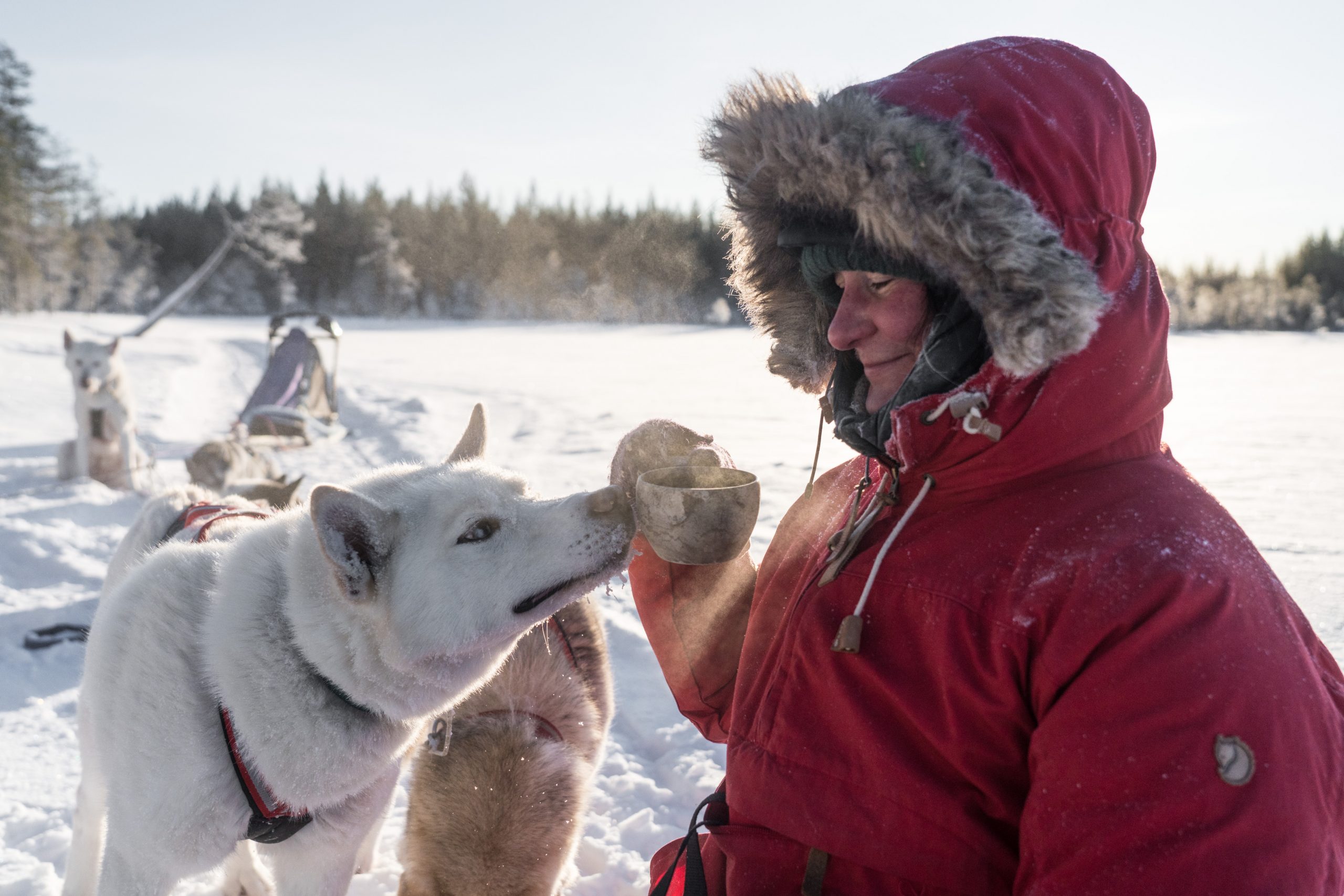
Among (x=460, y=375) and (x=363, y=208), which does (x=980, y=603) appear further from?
(x=363, y=208)

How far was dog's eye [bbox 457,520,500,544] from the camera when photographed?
1597 millimetres

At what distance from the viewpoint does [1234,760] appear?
0.88 meters

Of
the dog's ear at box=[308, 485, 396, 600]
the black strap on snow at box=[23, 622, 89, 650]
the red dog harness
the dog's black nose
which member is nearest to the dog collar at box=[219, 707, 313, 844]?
the red dog harness

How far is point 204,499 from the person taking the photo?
242 cm

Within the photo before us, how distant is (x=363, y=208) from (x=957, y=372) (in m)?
53.0

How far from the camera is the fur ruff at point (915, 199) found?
1.07 metres

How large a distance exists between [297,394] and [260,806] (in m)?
8.54

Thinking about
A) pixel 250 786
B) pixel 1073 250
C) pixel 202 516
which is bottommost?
pixel 250 786

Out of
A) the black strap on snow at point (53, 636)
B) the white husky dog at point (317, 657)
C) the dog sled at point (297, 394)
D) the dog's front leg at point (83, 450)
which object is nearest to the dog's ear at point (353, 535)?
the white husky dog at point (317, 657)

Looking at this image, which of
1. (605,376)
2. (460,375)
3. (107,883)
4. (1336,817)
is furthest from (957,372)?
(460,375)

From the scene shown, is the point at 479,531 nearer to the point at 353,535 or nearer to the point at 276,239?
the point at 353,535

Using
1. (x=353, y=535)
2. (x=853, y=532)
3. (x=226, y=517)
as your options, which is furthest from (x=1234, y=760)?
(x=226, y=517)

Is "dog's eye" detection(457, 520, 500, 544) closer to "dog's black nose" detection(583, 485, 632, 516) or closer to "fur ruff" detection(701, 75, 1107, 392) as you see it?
"dog's black nose" detection(583, 485, 632, 516)

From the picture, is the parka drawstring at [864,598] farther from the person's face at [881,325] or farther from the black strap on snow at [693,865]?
the black strap on snow at [693,865]
